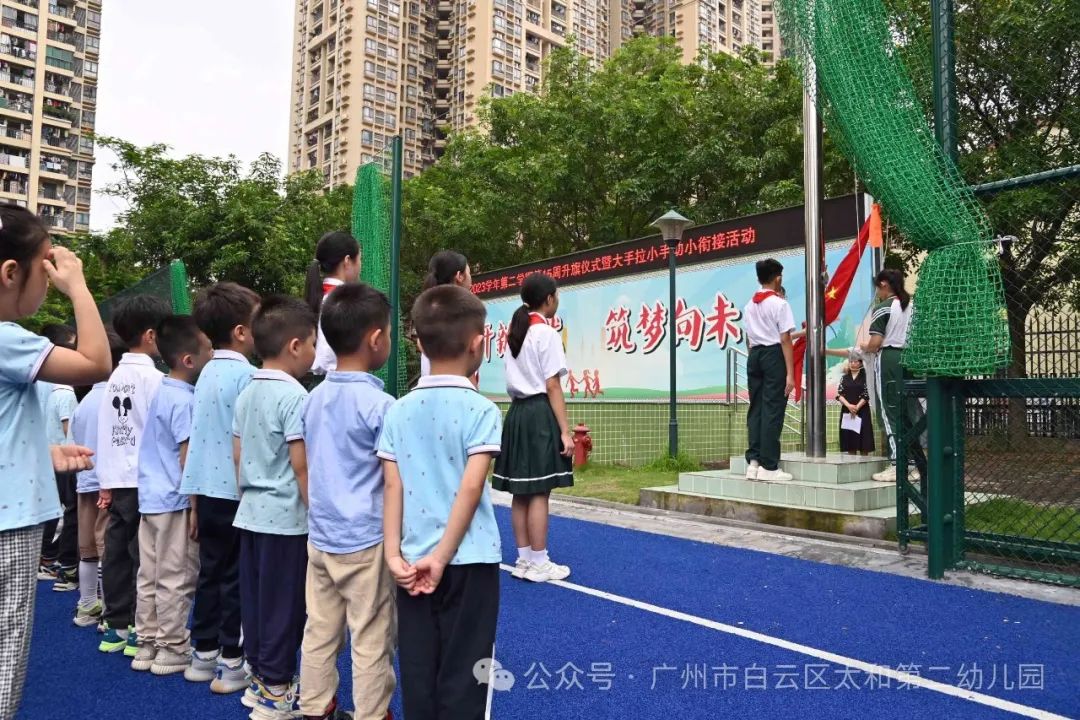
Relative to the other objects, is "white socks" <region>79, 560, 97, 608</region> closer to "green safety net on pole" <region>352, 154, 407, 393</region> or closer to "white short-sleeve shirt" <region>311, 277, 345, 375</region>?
"white short-sleeve shirt" <region>311, 277, 345, 375</region>

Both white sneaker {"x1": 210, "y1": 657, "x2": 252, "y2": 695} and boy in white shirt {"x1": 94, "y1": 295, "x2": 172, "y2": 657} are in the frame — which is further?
boy in white shirt {"x1": 94, "y1": 295, "x2": 172, "y2": 657}

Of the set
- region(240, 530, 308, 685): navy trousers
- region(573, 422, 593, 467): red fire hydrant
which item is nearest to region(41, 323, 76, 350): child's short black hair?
region(240, 530, 308, 685): navy trousers

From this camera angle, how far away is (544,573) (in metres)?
4.48

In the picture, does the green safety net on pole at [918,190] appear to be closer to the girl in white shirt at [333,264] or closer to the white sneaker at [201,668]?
the girl in white shirt at [333,264]

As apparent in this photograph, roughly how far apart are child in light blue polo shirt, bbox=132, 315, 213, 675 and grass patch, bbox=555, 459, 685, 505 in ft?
15.5

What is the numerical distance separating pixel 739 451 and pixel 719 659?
25.3 ft

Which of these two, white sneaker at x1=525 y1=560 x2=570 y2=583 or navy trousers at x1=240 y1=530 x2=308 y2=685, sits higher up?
navy trousers at x1=240 y1=530 x2=308 y2=685

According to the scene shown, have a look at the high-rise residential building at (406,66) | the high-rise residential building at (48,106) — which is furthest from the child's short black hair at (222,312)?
the high-rise residential building at (48,106)

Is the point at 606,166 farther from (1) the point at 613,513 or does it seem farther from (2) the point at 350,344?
(2) the point at 350,344

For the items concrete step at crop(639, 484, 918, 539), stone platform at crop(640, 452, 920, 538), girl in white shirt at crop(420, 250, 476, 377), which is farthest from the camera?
stone platform at crop(640, 452, 920, 538)

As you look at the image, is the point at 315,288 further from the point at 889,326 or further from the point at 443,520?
the point at 889,326

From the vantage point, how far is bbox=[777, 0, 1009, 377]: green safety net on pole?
412 centimetres

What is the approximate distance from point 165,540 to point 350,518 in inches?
51.7

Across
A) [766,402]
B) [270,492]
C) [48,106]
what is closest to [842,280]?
[766,402]
